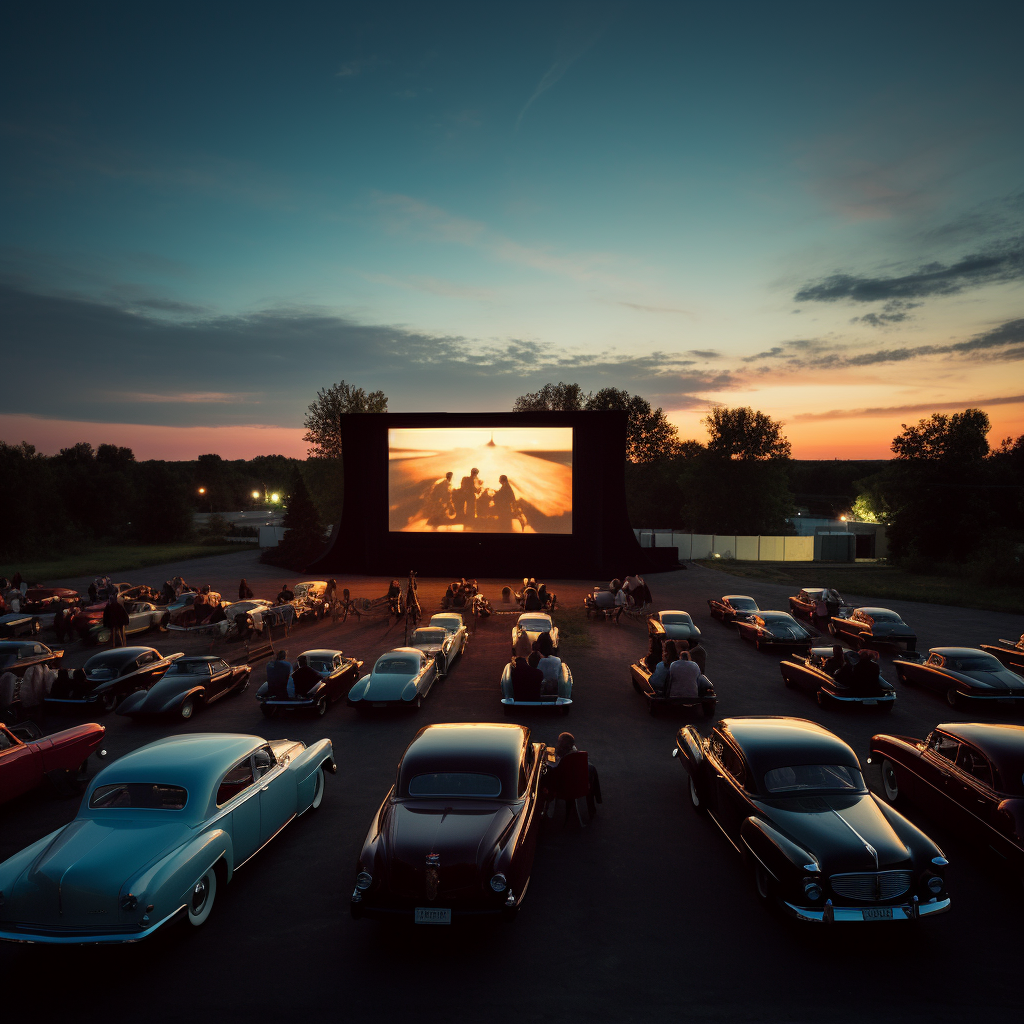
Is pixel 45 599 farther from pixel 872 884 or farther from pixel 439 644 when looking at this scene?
pixel 872 884

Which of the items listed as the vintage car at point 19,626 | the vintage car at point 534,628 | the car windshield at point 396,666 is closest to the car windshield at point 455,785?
the car windshield at point 396,666

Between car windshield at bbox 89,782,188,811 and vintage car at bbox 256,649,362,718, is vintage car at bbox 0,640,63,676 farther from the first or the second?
car windshield at bbox 89,782,188,811

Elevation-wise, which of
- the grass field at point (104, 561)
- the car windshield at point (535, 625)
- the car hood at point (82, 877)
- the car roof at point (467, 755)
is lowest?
the grass field at point (104, 561)

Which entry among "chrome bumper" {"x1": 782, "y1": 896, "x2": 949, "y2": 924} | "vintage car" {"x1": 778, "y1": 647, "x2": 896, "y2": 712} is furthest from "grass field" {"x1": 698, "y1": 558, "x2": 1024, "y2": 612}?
"chrome bumper" {"x1": 782, "y1": 896, "x2": 949, "y2": 924}

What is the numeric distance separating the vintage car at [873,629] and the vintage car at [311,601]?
1532cm

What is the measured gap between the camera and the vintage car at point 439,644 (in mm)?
13448

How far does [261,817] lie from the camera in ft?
20.4

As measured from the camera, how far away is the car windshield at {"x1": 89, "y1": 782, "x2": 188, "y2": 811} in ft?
18.1

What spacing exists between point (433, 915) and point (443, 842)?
0.50 m

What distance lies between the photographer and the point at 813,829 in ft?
17.6

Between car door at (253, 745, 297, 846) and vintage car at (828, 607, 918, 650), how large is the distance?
43.8ft

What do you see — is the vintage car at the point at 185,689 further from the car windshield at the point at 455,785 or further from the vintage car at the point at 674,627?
the vintage car at the point at 674,627

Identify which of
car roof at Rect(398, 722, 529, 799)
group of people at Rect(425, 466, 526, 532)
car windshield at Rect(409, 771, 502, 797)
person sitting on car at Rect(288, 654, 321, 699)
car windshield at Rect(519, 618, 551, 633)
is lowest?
person sitting on car at Rect(288, 654, 321, 699)

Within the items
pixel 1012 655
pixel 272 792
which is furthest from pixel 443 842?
pixel 1012 655
